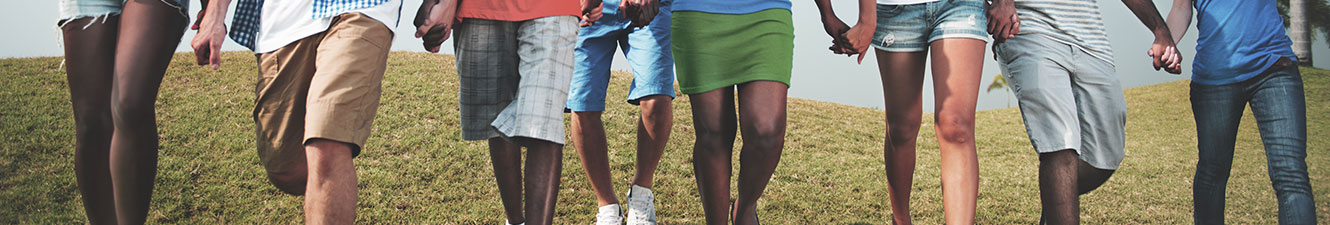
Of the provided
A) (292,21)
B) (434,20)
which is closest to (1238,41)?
(434,20)

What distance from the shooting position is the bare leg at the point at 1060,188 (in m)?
3.17

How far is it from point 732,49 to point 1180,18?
261 cm

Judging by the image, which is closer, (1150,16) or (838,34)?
(838,34)

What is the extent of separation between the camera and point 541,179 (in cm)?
279

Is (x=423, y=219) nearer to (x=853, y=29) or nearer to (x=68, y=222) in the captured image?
(x=68, y=222)

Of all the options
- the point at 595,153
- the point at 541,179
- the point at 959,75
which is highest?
the point at 959,75

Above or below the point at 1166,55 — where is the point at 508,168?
below

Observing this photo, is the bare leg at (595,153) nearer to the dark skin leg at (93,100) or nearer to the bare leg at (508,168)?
the bare leg at (508,168)

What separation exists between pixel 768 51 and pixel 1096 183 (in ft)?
5.74

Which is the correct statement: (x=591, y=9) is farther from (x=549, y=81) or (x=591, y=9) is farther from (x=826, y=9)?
(x=826, y=9)

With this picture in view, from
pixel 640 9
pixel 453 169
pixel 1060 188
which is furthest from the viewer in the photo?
pixel 453 169

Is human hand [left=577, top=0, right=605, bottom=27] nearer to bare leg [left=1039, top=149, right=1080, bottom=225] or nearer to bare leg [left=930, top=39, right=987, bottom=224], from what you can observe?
bare leg [left=930, top=39, right=987, bottom=224]

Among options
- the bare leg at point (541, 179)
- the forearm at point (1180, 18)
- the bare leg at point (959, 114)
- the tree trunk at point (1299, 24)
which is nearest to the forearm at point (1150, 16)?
the forearm at point (1180, 18)

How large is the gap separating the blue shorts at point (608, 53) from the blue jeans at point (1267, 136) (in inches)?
104
